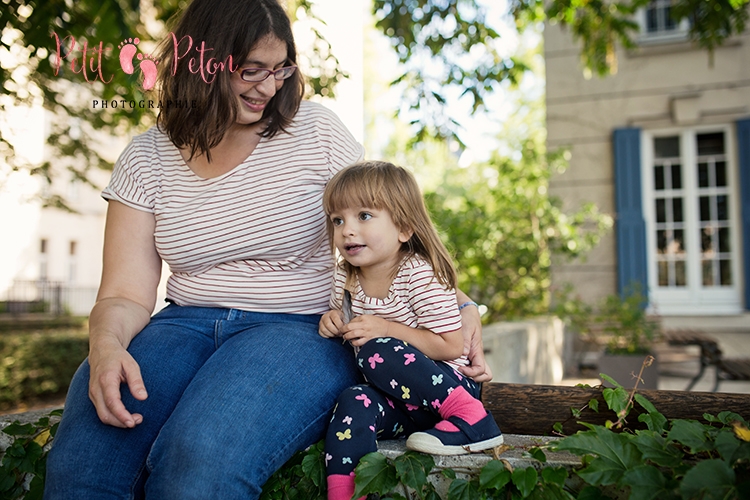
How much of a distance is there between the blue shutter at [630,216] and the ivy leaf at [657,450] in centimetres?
735

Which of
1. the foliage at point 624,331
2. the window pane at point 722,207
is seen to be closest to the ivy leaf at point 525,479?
the foliage at point 624,331

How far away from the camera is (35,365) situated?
296 inches

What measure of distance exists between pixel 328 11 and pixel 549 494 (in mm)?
3494

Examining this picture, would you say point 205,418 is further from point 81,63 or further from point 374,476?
point 81,63

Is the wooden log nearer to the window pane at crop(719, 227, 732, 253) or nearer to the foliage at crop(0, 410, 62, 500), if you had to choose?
the foliage at crop(0, 410, 62, 500)

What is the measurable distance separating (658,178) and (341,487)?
8.24 metres

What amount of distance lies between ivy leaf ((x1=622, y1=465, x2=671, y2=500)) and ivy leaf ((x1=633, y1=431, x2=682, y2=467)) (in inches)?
1.6

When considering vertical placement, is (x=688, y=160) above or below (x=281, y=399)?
above

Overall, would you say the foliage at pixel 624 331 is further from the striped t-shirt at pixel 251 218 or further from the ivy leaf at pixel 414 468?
the ivy leaf at pixel 414 468

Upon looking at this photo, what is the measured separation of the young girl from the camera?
59.5 inches

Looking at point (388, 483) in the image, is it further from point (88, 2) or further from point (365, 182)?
point (88, 2)

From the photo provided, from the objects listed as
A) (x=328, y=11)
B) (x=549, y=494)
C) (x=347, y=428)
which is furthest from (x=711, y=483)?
(x=328, y=11)

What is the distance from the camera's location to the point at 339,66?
13.2 ft

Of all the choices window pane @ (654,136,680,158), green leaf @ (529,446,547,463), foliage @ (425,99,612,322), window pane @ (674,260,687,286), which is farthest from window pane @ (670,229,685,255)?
green leaf @ (529,446,547,463)
